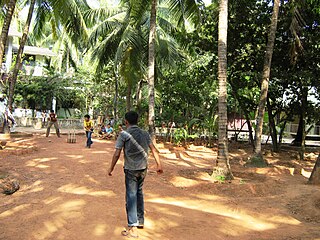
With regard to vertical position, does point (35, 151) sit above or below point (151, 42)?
below

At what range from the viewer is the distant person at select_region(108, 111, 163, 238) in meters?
4.50

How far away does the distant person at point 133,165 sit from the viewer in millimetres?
4497

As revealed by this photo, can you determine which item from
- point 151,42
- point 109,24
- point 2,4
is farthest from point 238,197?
point 109,24

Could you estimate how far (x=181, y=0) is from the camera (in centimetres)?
1355

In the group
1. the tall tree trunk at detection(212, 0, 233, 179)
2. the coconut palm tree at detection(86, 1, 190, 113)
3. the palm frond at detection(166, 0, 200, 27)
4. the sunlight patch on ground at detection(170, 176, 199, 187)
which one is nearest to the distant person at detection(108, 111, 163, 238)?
the sunlight patch on ground at detection(170, 176, 199, 187)

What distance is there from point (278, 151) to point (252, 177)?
733cm

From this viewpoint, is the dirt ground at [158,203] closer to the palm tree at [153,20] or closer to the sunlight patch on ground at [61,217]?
the sunlight patch on ground at [61,217]

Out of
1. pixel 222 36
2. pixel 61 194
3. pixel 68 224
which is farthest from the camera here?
pixel 222 36

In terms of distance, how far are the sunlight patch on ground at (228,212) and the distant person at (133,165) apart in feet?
6.06

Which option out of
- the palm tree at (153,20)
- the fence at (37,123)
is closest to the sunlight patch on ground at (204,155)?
the palm tree at (153,20)

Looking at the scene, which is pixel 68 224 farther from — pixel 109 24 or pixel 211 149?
pixel 109 24

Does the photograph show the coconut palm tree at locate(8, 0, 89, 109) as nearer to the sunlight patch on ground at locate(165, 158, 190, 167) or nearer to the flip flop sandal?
the sunlight patch on ground at locate(165, 158, 190, 167)

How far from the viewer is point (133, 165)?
4539 mm

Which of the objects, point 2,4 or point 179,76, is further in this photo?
point 179,76
